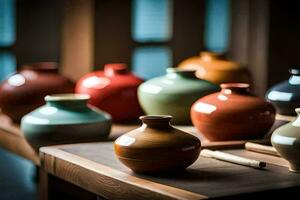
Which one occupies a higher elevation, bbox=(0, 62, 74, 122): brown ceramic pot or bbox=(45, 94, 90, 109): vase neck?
bbox=(45, 94, 90, 109): vase neck

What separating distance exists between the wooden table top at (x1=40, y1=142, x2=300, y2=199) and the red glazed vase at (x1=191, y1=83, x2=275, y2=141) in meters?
0.11

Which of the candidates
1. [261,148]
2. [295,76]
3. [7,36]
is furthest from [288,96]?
[7,36]

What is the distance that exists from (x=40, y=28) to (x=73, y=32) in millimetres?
1012

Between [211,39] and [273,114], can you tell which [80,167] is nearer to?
[273,114]

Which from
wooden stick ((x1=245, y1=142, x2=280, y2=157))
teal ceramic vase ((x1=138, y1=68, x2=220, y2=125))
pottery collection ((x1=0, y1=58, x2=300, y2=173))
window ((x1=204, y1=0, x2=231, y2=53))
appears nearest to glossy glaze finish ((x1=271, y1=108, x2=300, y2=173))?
pottery collection ((x1=0, y1=58, x2=300, y2=173))

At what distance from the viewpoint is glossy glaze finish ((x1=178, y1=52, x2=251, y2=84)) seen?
2996 millimetres

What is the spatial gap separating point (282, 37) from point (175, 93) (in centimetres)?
251

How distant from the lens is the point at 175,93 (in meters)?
2.62

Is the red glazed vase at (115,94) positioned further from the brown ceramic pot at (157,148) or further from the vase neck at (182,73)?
the brown ceramic pot at (157,148)

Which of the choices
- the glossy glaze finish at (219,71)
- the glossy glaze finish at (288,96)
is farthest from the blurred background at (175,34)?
the glossy glaze finish at (288,96)

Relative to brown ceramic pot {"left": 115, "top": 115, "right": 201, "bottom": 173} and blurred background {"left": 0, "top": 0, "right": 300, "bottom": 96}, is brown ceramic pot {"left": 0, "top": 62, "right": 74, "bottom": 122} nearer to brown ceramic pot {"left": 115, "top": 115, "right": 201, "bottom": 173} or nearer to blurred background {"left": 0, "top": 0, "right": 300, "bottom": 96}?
brown ceramic pot {"left": 115, "top": 115, "right": 201, "bottom": 173}

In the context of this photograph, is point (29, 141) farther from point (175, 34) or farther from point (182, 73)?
point (175, 34)

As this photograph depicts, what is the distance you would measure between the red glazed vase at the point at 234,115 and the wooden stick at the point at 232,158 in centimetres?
21

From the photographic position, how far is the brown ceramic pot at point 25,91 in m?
2.83
